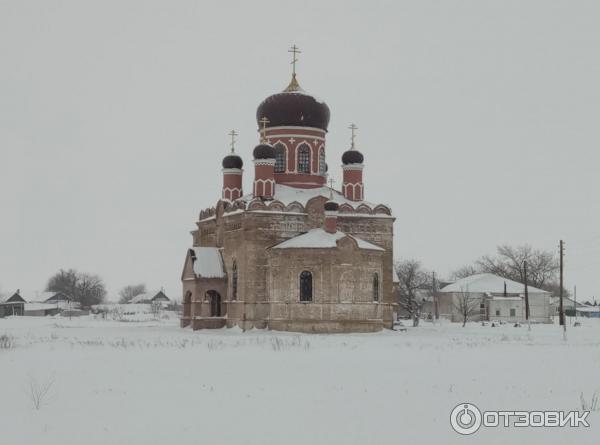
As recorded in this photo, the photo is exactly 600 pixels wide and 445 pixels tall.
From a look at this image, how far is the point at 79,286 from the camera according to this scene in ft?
433

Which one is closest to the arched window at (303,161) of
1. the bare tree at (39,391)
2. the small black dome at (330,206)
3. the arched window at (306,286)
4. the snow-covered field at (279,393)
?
the small black dome at (330,206)

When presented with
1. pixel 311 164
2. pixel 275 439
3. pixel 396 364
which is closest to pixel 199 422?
pixel 275 439

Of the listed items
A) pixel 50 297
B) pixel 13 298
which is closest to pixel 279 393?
pixel 13 298

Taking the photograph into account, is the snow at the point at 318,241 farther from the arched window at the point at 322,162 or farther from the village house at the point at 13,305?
the village house at the point at 13,305

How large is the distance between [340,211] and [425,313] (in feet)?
136

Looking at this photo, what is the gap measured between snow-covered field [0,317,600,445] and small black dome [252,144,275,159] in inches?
758

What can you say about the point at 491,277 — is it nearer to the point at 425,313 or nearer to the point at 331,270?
the point at 425,313

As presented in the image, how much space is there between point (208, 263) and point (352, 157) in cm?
925

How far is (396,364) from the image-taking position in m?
19.8

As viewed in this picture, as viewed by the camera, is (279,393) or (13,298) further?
(13,298)

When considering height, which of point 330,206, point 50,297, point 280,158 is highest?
point 280,158

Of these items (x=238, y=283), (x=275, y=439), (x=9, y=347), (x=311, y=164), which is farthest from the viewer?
(x=311, y=164)

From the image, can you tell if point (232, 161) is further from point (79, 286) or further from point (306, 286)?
point (79, 286)

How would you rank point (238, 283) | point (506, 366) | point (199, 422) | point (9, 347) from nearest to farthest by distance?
1. point (199, 422)
2. point (506, 366)
3. point (9, 347)
4. point (238, 283)
